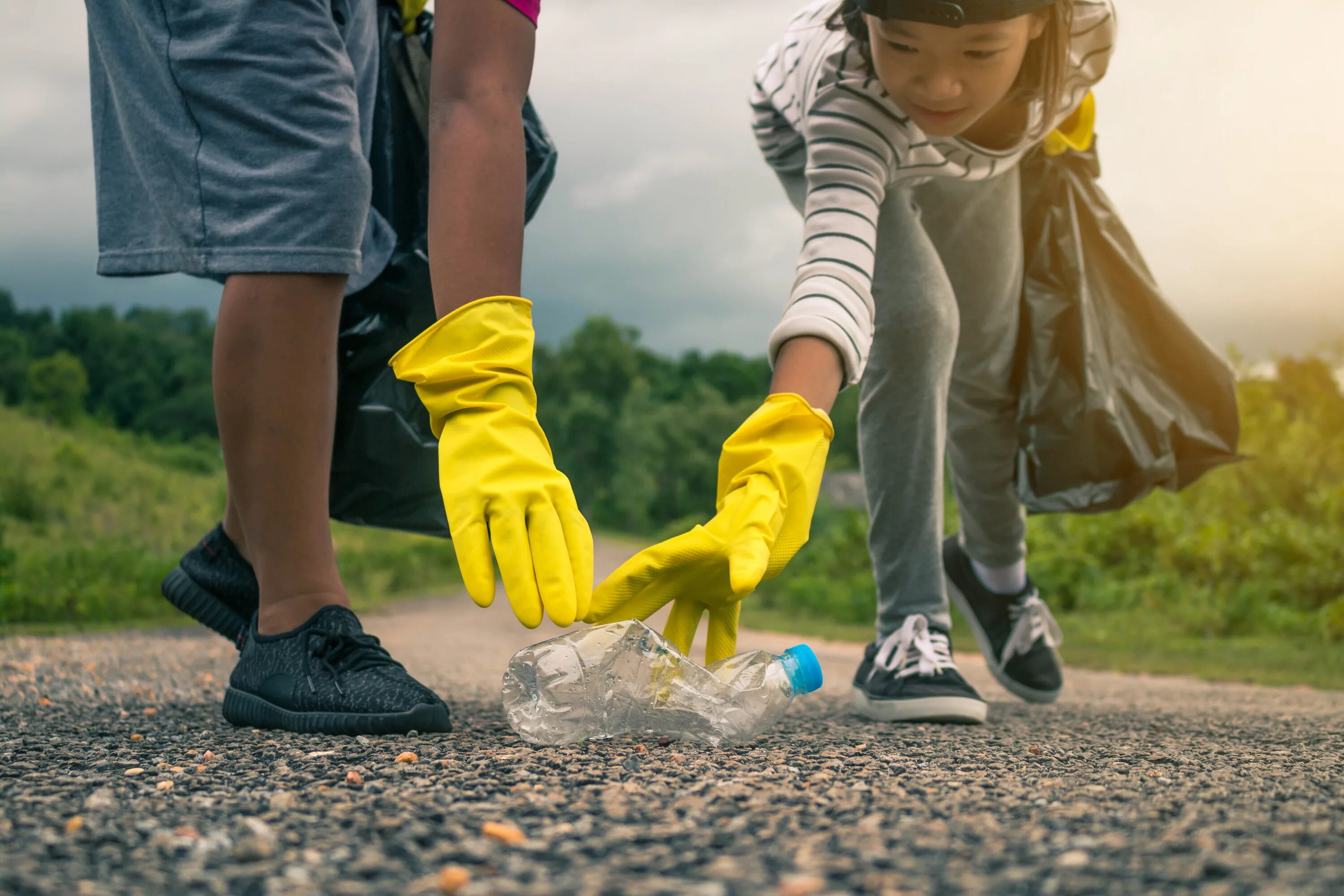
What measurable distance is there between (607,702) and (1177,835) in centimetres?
82

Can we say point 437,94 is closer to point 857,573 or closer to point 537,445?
point 537,445

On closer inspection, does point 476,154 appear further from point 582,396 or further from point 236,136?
point 582,396

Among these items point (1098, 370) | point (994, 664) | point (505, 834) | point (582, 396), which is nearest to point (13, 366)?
point (994, 664)

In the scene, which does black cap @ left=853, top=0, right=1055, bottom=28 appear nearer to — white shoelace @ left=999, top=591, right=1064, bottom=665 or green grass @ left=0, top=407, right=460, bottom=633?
white shoelace @ left=999, top=591, right=1064, bottom=665

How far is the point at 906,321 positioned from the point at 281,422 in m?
1.25

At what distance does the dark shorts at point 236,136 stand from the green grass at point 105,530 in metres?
4.24

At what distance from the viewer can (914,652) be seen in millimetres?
1969

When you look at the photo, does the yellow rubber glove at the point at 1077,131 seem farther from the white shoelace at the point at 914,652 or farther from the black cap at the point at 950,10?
the white shoelace at the point at 914,652

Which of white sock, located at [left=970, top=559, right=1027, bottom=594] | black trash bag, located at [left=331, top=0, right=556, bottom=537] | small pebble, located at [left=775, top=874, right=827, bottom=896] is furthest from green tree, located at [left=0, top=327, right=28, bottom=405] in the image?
small pebble, located at [left=775, top=874, right=827, bottom=896]

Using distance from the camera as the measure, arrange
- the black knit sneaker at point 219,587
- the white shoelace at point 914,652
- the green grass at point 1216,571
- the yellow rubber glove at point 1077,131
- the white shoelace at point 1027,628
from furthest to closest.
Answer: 1. the green grass at point 1216,571
2. the white shoelace at point 1027,628
3. the yellow rubber glove at point 1077,131
4. the white shoelace at point 914,652
5. the black knit sneaker at point 219,587

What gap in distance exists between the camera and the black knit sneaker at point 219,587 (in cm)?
182

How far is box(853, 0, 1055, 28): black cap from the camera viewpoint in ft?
5.43

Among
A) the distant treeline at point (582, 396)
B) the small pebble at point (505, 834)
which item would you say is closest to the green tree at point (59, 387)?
the distant treeline at point (582, 396)

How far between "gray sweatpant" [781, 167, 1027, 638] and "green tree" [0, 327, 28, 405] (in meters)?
10.3
